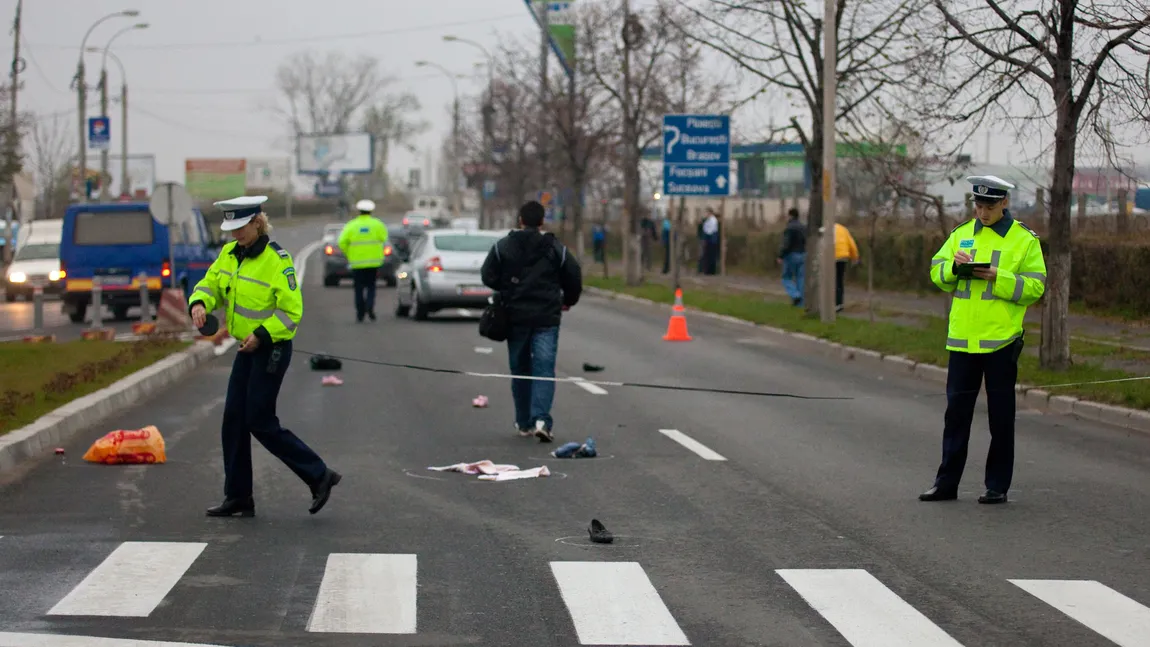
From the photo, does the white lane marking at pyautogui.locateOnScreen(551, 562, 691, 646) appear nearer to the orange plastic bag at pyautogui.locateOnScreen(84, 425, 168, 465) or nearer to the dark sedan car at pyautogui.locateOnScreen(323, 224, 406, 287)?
the orange plastic bag at pyautogui.locateOnScreen(84, 425, 168, 465)

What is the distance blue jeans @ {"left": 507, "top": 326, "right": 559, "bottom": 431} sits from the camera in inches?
462

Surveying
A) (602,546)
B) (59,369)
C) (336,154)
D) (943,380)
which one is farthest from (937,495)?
(336,154)

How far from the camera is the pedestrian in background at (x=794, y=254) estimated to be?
2841 centimetres

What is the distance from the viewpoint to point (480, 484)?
9.73 metres

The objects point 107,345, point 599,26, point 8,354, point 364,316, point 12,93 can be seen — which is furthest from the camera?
point 12,93

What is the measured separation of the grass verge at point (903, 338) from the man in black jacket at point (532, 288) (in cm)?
483

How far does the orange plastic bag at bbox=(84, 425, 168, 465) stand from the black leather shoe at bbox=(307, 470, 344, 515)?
8.26 ft

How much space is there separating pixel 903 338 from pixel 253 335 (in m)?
12.8

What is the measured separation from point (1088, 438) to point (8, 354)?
39.1 feet

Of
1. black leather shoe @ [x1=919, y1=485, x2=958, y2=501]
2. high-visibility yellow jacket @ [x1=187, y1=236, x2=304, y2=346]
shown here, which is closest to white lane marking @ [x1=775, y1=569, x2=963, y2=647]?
black leather shoe @ [x1=919, y1=485, x2=958, y2=501]

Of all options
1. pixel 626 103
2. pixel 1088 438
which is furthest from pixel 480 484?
pixel 626 103

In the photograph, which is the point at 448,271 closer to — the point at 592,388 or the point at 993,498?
the point at 592,388

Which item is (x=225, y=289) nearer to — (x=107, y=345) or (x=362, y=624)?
(x=362, y=624)

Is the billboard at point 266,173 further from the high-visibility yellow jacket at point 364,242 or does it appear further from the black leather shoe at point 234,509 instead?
the black leather shoe at point 234,509
